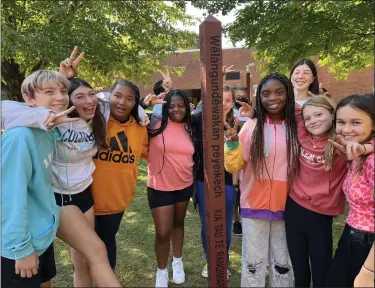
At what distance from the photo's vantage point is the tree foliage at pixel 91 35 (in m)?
6.62

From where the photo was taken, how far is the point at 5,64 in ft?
30.3

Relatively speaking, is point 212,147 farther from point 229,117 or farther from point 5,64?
point 5,64

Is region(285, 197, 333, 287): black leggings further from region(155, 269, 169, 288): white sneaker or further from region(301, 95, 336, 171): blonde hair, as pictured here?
region(155, 269, 169, 288): white sneaker

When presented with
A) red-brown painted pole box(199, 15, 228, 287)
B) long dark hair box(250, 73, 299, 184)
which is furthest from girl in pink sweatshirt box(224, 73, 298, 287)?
red-brown painted pole box(199, 15, 228, 287)

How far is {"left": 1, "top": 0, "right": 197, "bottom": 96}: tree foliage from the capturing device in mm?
6617

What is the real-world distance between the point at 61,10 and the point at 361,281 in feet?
25.5

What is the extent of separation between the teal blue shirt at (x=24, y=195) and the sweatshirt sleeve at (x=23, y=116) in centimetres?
4

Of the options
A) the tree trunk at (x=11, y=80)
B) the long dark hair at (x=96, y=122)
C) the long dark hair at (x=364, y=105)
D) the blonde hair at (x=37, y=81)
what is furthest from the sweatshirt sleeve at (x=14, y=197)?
the tree trunk at (x=11, y=80)

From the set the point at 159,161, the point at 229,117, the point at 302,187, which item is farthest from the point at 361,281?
the point at 229,117

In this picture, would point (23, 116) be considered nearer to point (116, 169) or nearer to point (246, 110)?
point (116, 169)

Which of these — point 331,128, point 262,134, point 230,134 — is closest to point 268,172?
point 262,134

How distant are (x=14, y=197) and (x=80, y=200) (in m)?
0.62

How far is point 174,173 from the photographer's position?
271cm

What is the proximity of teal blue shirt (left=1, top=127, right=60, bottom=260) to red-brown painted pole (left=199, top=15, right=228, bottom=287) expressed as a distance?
1050 mm
